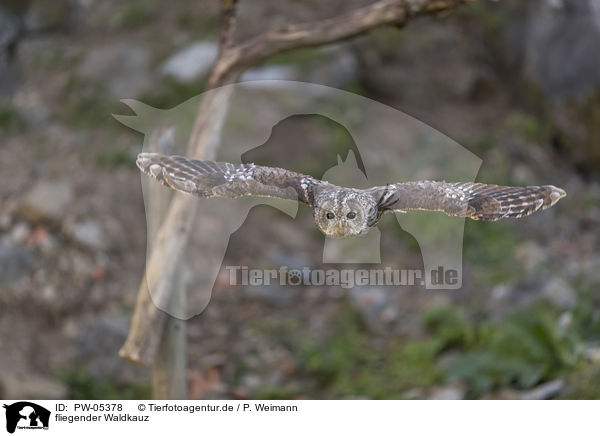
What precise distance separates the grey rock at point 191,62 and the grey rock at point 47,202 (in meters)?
1.29

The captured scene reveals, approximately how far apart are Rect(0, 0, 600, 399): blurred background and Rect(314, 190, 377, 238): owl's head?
1580 millimetres

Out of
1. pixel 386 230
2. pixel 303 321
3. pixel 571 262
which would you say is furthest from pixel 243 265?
pixel 571 262

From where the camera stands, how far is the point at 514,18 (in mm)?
5969

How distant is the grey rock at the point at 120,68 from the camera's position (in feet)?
18.9

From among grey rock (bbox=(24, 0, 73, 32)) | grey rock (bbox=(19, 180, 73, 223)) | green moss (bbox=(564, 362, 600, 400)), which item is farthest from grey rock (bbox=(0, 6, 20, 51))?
green moss (bbox=(564, 362, 600, 400))

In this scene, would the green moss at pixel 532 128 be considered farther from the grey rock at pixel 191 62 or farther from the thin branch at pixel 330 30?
the thin branch at pixel 330 30

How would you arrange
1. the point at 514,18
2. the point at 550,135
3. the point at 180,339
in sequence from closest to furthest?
the point at 180,339 < the point at 550,135 < the point at 514,18

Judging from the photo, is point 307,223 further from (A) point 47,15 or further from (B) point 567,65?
(A) point 47,15

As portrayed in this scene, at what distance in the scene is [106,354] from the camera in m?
4.46

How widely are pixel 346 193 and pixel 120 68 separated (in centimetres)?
412
